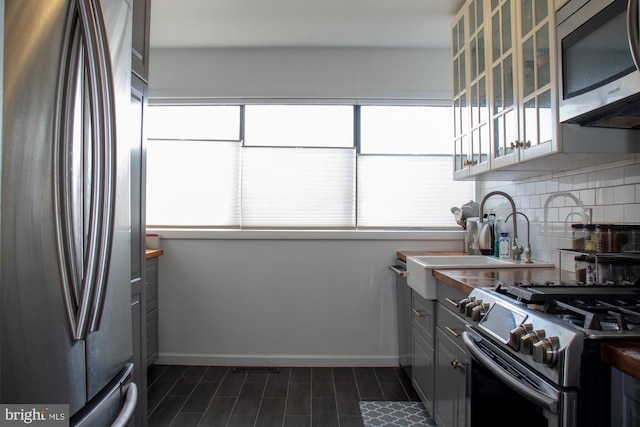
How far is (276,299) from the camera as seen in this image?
3129 mm

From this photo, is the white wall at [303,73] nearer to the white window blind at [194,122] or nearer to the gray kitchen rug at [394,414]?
the white window blind at [194,122]

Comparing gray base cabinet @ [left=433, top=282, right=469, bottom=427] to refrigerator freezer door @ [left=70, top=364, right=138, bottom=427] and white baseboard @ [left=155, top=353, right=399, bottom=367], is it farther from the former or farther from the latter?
refrigerator freezer door @ [left=70, top=364, right=138, bottom=427]

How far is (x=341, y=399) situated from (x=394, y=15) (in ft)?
8.47

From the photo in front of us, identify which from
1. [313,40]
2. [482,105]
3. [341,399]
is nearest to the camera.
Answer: [482,105]

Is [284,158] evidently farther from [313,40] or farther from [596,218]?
[596,218]

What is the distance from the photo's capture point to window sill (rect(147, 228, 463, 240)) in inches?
122

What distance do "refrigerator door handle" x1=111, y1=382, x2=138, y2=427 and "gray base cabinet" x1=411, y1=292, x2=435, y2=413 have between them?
1.46 meters

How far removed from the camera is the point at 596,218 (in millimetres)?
1804

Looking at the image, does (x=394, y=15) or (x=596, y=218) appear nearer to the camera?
(x=596, y=218)

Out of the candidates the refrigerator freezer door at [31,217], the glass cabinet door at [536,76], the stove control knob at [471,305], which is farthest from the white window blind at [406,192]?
the refrigerator freezer door at [31,217]

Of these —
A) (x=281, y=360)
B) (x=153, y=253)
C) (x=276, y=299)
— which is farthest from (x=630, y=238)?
(x=153, y=253)

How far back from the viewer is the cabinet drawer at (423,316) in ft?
6.85

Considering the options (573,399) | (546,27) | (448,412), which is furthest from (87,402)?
(546,27)

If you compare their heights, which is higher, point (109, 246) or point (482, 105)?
point (482, 105)
